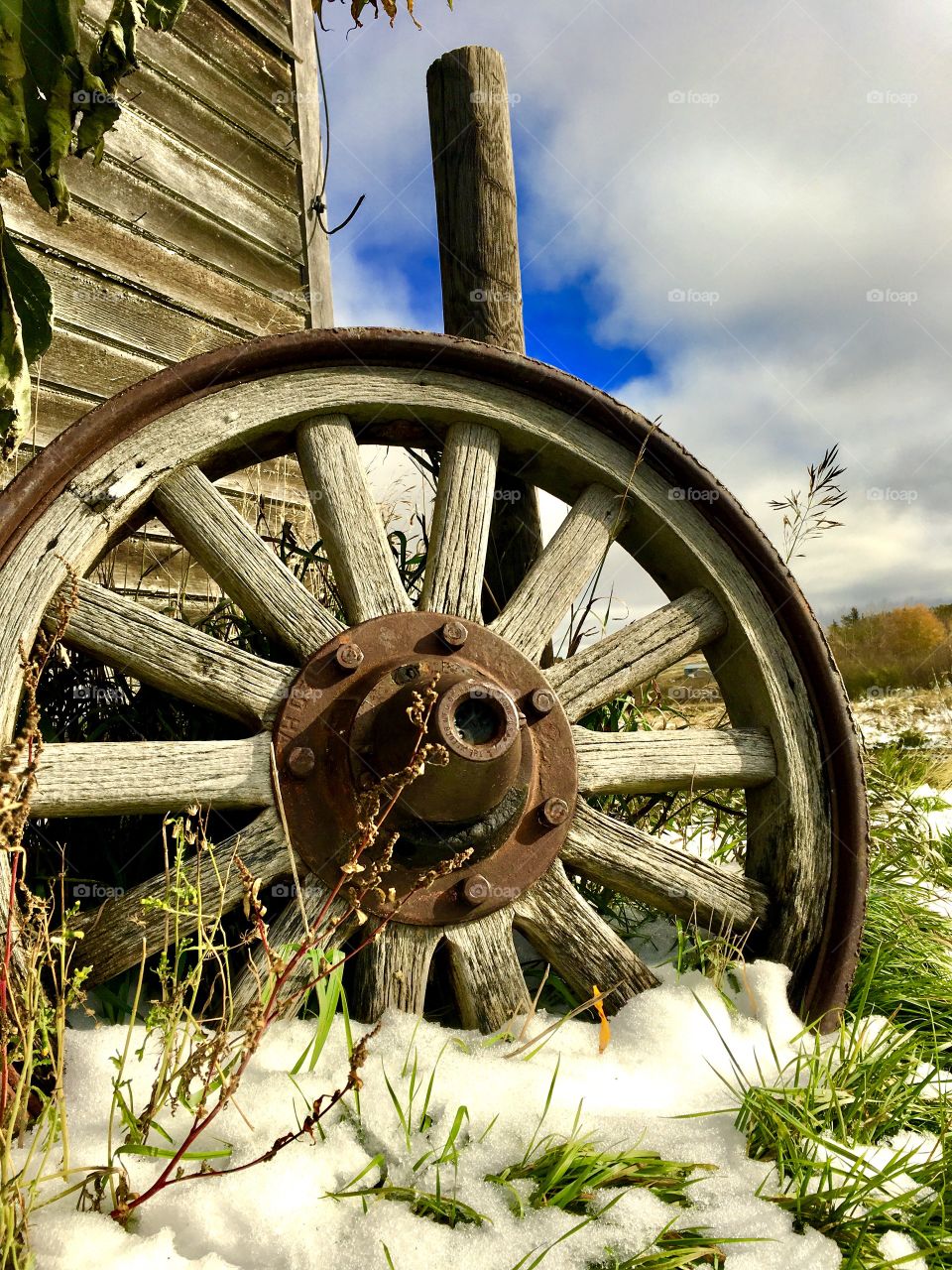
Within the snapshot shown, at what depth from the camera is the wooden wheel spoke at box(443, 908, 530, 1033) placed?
1522 mm

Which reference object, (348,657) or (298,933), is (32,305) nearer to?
(348,657)

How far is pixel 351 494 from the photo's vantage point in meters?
1.72

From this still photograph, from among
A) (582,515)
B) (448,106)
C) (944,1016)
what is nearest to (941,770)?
(944,1016)

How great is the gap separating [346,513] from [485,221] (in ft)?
3.62

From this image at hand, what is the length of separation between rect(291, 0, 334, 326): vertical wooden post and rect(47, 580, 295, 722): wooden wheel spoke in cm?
260

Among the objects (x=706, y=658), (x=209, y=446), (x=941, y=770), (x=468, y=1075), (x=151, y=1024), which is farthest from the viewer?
(x=941, y=770)

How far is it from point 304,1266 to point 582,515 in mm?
1361

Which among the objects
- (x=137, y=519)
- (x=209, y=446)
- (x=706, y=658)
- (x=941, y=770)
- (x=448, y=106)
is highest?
(x=448, y=106)

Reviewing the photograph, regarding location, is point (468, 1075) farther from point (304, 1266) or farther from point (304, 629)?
point (304, 629)

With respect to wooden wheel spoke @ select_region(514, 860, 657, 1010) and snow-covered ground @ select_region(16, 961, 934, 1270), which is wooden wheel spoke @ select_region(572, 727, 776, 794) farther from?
snow-covered ground @ select_region(16, 961, 934, 1270)

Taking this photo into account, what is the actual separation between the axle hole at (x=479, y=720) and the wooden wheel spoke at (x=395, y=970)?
0.34 metres

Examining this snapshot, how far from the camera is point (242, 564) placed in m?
1.63

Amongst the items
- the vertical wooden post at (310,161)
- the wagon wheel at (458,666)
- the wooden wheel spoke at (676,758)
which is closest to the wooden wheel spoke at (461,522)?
the wagon wheel at (458,666)
